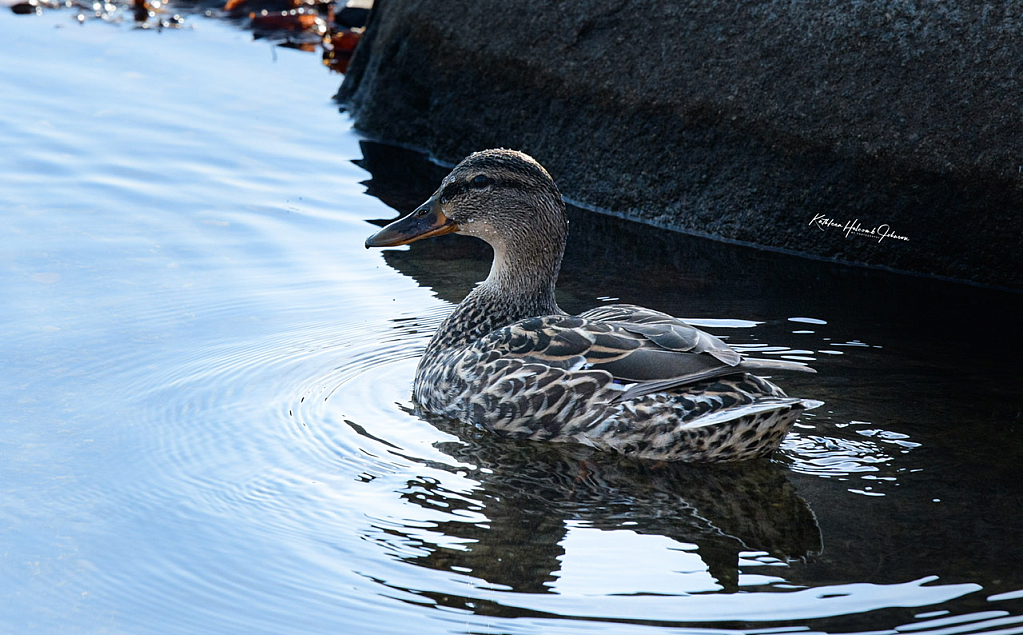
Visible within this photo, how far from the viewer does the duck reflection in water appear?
193 inches

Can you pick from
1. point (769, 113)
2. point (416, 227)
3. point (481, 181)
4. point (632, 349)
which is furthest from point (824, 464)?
point (769, 113)

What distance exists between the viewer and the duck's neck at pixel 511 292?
6715 millimetres

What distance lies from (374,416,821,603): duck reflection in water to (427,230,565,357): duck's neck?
0.83 metres

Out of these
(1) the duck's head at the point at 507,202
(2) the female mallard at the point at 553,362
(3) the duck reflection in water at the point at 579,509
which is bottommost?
(3) the duck reflection in water at the point at 579,509

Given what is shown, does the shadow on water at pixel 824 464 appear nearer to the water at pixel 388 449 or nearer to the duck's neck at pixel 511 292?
the water at pixel 388 449

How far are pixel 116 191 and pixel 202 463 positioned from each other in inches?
159

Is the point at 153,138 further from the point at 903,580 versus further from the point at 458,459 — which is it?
the point at 903,580

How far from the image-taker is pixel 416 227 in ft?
22.7

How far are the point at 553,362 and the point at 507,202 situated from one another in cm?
116

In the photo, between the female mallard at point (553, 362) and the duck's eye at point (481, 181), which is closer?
the female mallard at point (553, 362)

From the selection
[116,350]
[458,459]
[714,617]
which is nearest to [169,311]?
[116,350]

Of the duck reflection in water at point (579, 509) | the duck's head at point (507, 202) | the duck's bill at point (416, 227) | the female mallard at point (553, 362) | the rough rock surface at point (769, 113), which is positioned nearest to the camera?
the duck reflection in water at point (579, 509)

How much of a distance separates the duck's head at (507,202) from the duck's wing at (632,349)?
0.64m

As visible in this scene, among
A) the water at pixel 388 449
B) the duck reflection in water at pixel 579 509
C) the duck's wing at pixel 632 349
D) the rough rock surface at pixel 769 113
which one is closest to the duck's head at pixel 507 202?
the duck's wing at pixel 632 349
